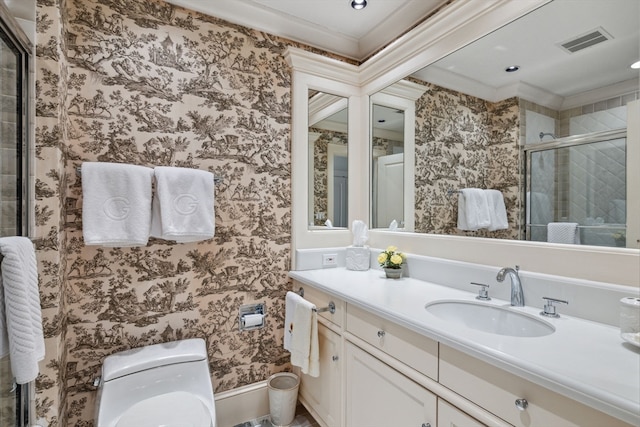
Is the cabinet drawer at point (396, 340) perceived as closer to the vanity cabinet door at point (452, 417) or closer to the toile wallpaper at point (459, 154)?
the vanity cabinet door at point (452, 417)

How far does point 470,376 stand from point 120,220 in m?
1.54

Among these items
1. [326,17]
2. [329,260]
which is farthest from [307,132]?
[329,260]

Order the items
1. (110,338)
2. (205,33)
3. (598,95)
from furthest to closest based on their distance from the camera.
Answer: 1. (205,33)
2. (110,338)
3. (598,95)

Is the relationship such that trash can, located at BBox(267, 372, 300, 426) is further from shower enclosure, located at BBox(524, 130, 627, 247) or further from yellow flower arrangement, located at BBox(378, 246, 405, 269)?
shower enclosure, located at BBox(524, 130, 627, 247)

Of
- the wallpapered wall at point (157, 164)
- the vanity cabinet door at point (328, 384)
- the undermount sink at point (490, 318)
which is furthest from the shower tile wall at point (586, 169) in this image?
the wallpapered wall at point (157, 164)

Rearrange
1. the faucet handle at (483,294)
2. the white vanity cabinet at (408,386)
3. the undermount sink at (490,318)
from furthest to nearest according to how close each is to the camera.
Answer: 1. the faucet handle at (483,294)
2. the undermount sink at (490,318)
3. the white vanity cabinet at (408,386)

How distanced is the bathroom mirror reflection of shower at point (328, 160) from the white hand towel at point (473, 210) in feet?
2.76

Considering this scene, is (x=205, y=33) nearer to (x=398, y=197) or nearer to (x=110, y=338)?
(x=398, y=197)

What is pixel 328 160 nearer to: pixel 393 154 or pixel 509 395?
pixel 393 154

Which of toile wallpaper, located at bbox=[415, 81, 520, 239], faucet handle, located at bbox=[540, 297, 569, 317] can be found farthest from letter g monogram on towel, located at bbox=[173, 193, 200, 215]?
faucet handle, located at bbox=[540, 297, 569, 317]

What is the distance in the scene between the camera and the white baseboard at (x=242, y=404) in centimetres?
180

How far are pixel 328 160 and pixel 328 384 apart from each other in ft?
4.59

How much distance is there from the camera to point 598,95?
1.15 m

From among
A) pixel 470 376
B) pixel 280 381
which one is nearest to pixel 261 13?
pixel 470 376
